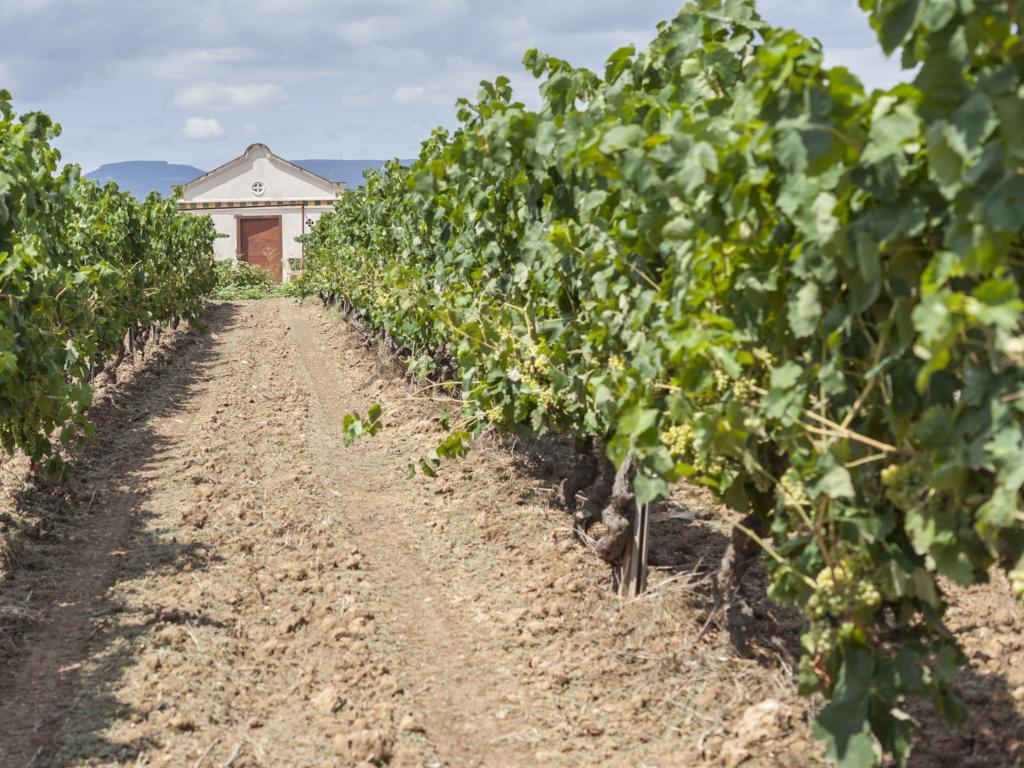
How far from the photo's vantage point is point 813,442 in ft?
9.24

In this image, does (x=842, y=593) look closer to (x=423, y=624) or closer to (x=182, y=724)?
(x=182, y=724)

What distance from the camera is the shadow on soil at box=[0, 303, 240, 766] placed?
171 inches

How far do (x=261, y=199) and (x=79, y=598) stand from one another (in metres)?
39.3

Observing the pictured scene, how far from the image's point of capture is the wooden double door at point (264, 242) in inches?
1708

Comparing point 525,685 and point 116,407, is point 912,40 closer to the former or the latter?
point 525,685

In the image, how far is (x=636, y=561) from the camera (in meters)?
5.42

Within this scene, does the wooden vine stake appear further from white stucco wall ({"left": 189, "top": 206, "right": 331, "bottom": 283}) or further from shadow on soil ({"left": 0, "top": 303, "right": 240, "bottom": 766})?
white stucco wall ({"left": 189, "top": 206, "right": 331, "bottom": 283})

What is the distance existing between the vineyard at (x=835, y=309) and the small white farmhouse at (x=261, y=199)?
131 feet

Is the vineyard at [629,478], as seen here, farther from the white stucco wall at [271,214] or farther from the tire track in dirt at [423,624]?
the white stucco wall at [271,214]

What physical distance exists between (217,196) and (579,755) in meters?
42.2

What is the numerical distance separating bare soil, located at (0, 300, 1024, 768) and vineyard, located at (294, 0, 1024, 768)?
29.8 inches

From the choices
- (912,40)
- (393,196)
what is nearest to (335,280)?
(393,196)

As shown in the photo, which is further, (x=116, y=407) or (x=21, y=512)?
(x=116, y=407)

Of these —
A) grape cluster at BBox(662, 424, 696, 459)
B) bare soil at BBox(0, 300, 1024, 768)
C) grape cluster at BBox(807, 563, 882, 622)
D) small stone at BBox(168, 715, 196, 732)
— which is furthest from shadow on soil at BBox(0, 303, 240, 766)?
grape cluster at BBox(807, 563, 882, 622)
